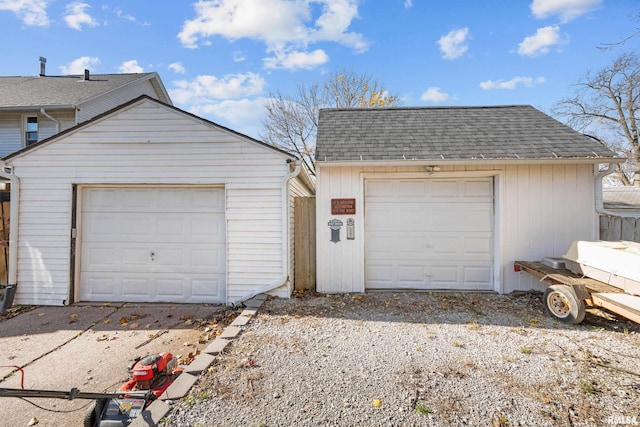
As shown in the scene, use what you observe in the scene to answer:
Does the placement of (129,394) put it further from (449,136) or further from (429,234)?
(449,136)

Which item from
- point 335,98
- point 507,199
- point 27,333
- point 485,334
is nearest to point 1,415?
point 27,333

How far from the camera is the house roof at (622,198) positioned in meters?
14.3

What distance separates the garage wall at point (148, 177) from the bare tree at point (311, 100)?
13228 millimetres

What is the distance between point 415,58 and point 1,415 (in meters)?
13.4

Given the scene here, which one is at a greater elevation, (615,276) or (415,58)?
(415,58)

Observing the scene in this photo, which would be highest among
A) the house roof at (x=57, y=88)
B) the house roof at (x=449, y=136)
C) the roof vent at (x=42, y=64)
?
the roof vent at (x=42, y=64)

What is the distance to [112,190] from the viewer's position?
17.5 feet

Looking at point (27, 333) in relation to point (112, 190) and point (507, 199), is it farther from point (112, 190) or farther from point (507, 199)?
point (507, 199)

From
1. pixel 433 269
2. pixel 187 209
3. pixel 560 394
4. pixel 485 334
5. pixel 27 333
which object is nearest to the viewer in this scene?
pixel 560 394

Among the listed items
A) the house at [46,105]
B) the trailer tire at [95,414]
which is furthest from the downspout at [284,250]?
the house at [46,105]

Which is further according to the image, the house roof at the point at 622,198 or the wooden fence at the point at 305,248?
the house roof at the point at 622,198

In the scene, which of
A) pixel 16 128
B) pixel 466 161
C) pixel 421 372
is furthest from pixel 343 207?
pixel 16 128

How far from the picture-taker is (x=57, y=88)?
1114cm

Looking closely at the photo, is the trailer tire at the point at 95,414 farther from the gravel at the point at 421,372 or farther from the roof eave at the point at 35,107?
the roof eave at the point at 35,107
